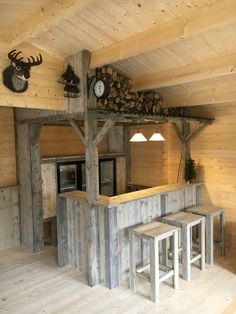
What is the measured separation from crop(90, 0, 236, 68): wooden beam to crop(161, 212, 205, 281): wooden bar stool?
2275 mm

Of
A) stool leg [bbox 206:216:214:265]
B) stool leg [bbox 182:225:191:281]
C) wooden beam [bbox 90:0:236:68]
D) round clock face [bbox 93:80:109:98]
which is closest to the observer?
wooden beam [bbox 90:0:236:68]

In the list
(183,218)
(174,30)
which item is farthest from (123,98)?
(183,218)

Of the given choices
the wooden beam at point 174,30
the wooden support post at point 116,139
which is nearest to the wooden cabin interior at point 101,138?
the wooden beam at point 174,30

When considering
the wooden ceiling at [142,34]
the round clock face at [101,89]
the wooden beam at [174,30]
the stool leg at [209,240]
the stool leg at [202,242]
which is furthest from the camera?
the stool leg at [209,240]

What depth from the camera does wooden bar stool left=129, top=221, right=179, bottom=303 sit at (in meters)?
3.20

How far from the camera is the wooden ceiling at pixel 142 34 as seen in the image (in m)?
2.34

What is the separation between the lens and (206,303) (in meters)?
3.12

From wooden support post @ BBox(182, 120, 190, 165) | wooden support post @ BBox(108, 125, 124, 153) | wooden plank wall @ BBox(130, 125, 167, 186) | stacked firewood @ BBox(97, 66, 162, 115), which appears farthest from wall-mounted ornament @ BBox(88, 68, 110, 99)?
wooden support post @ BBox(108, 125, 124, 153)

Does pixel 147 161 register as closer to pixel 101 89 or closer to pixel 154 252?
pixel 101 89

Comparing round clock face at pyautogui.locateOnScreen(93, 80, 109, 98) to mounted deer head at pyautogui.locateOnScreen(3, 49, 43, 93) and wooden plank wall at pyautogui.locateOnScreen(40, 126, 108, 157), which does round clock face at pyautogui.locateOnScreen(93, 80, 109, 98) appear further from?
wooden plank wall at pyautogui.locateOnScreen(40, 126, 108, 157)

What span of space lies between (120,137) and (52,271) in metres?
3.29

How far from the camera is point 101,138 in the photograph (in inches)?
136

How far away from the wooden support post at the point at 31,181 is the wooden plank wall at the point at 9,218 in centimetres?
18

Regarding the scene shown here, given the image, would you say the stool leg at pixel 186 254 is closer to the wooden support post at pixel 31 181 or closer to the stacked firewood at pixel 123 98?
the stacked firewood at pixel 123 98
